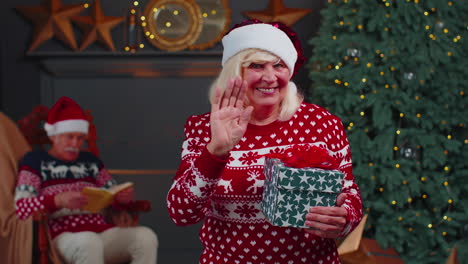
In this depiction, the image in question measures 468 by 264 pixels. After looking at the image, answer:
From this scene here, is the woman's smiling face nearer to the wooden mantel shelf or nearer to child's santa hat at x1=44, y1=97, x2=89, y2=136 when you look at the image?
child's santa hat at x1=44, y1=97, x2=89, y2=136

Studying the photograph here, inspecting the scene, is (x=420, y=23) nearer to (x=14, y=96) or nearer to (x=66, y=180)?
(x=66, y=180)

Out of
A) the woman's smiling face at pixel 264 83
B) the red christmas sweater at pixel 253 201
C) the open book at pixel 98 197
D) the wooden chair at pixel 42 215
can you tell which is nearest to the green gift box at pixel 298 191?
the red christmas sweater at pixel 253 201

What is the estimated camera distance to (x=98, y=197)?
344 cm

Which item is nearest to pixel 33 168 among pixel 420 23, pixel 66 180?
pixel 66 180

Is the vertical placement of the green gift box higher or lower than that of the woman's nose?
lower

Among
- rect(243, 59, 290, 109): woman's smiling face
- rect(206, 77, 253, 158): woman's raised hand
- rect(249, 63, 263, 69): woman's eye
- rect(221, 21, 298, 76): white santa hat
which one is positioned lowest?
rect(206, 77, 253, 158): woman's raised hand

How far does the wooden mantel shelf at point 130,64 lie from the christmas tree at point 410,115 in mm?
1412

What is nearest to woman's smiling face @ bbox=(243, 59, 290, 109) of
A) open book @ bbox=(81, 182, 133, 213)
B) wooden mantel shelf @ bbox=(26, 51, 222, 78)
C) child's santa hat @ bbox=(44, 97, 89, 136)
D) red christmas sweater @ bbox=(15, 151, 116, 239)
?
open book @ bbox=(81, 182, 133, 213)

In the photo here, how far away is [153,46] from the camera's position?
511 centimetres

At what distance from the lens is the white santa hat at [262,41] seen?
162 cm

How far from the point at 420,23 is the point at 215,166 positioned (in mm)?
3131

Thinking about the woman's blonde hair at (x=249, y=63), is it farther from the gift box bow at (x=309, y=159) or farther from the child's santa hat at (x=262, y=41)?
the gift box bow at (x=309, y=159)

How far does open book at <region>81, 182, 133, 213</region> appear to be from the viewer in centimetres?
338

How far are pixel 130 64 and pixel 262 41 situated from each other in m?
3.57
